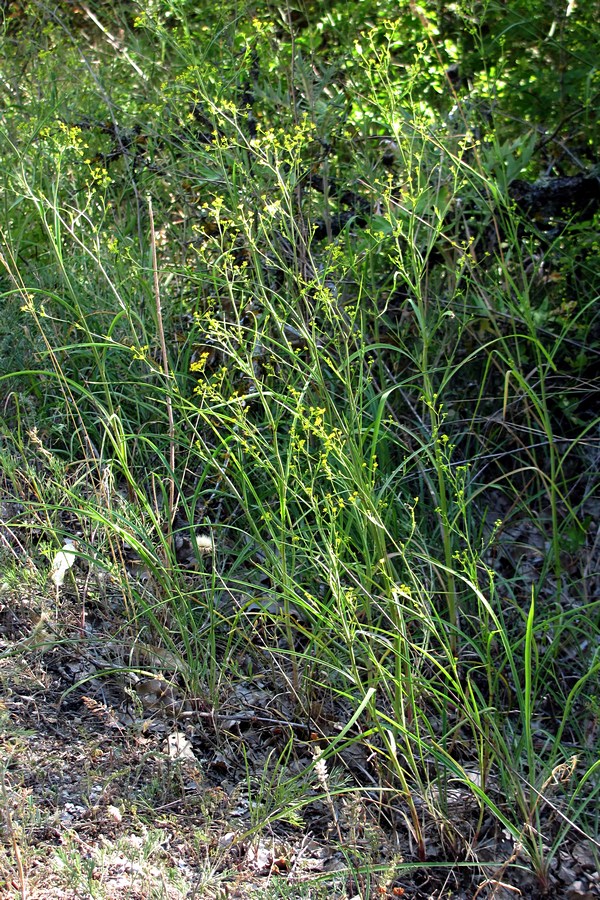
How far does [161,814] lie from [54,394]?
1.72m

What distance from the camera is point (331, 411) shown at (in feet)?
8.15

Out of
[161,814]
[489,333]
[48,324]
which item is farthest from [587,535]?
[48,324]

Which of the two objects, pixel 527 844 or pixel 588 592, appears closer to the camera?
pixel 527 844

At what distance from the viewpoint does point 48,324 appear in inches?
130

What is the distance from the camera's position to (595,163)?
3275 millimetres

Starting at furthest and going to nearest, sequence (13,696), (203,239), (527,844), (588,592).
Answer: (203,239)
(588,592)
(13,696)
(527,844)

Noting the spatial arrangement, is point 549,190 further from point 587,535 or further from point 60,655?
point 60,655

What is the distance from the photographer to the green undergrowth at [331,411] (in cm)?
207

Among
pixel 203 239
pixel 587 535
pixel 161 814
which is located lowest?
pixel 587 535

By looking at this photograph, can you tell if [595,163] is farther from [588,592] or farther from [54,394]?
[54,394]

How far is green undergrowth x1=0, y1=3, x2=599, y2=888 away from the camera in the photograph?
6.81 feet

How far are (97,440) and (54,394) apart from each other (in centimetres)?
28

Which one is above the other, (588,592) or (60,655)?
(60,655)

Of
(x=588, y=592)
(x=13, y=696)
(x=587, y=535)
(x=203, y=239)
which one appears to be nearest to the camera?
(x=13, y=696)
